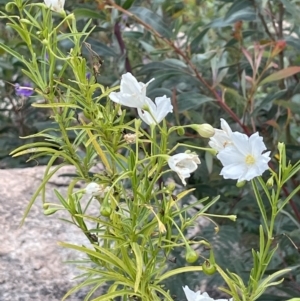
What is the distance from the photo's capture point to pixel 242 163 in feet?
1.94

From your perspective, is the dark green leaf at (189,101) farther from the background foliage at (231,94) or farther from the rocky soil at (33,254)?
the rocky soil at (33,254)

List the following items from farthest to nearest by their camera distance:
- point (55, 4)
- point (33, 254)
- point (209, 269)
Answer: point (33, 254)
point (55, 4)
point (209, 269)

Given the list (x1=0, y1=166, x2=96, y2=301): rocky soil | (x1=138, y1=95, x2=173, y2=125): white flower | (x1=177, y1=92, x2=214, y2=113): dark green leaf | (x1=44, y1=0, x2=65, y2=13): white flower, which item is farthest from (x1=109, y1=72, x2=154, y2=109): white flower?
(x1=177, y1=92, x2=214, y2=113): dark green leaf

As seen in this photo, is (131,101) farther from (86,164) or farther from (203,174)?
(203,174)

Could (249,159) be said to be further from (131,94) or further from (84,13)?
(84,13)

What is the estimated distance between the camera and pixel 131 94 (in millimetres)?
601

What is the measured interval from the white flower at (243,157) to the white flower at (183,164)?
3 centimetres

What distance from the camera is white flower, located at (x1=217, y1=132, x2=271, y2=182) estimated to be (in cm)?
58

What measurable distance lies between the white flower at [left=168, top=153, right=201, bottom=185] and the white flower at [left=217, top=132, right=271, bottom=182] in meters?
0.03

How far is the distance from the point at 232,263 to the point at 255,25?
742 mm

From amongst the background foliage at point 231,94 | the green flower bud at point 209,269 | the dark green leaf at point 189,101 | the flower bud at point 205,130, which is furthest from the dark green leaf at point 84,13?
the green flower bud at point 209,269

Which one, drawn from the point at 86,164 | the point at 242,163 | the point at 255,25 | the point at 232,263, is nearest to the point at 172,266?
the point at 232,263

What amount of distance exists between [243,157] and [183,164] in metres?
0.06

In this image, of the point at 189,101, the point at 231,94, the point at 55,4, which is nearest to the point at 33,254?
the point at 189,101
